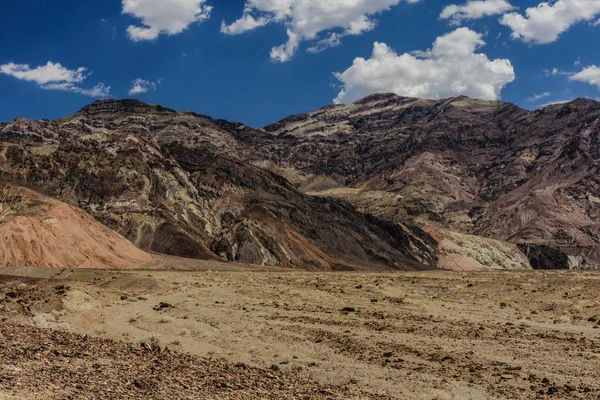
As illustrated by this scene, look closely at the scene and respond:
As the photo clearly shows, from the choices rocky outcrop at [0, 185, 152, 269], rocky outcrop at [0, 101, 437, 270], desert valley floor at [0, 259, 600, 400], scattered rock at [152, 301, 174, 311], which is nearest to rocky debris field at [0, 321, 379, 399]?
desert valley floor at [0, 259, 600, 400]

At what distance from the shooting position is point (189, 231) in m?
96.1

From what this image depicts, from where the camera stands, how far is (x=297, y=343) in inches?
907

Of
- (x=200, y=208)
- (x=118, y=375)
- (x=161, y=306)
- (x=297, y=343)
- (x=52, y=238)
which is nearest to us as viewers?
(x=118, y=375)

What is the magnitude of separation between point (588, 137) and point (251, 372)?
211148mm

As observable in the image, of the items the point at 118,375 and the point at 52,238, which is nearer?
the point at 118,375

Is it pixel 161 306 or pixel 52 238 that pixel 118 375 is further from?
pixel 52 238

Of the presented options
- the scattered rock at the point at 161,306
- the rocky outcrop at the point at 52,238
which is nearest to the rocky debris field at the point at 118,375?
the scattered rock at the point at 161,306

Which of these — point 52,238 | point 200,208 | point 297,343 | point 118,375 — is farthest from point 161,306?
point 200,208

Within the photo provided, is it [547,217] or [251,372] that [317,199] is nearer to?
[547,217]

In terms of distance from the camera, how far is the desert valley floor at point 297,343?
12523mm

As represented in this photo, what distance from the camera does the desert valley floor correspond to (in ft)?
41.1

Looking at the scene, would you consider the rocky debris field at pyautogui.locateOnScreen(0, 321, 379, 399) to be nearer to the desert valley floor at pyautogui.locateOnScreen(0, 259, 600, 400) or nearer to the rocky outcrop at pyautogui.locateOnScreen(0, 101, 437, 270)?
the desert valley floor at pyautogui.locateOnScreen(0, 259, 600, 400)

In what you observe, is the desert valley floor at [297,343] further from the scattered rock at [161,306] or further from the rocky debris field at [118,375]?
the scattered rock at [161,306]

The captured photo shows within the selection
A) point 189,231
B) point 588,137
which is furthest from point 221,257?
point 588,137
